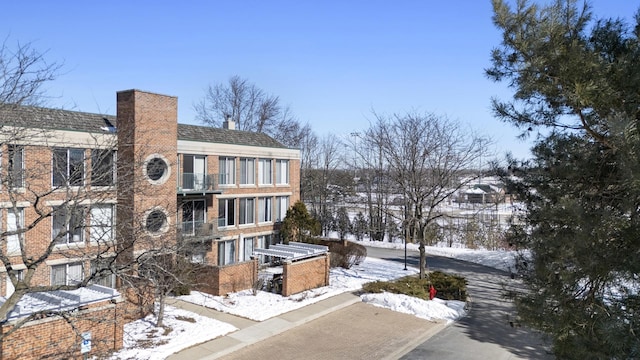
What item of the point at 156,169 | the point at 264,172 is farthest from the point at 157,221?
the point at 264,172

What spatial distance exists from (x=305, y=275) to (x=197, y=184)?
803 centimetres

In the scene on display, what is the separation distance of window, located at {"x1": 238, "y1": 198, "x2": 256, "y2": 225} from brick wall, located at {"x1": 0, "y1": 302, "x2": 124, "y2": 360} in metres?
14.7

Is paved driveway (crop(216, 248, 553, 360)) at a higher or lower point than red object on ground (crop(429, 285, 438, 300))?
lower

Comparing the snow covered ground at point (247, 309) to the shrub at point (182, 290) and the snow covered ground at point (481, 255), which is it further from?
the snow covered ground at point (481, 255)

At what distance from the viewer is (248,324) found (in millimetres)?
16578

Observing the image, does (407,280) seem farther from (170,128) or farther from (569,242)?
(569,242)

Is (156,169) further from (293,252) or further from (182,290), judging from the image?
(293,252)

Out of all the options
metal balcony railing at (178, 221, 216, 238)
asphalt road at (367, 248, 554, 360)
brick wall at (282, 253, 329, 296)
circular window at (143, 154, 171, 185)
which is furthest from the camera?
metal balcony railing at (178, 221, 216, 238)

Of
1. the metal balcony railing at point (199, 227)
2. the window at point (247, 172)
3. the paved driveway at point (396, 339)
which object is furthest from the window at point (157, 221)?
the window at point (247, 172)

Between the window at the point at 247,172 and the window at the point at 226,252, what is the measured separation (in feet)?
12.5

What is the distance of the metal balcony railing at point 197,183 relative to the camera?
24.5 m

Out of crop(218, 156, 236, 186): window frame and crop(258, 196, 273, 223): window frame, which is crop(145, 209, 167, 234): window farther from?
crop(258, 196, 273, 223): window frame

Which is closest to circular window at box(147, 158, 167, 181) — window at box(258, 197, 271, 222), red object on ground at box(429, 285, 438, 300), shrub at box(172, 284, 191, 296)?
shrub at box(172, 284, 191, 296)

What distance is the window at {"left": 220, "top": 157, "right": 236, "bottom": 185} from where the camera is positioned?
89.2 feet
